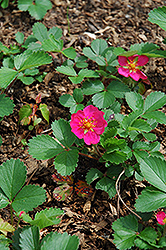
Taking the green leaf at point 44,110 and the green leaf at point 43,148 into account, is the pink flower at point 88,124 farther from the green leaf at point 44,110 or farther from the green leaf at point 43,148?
the green leaf at point 44,110

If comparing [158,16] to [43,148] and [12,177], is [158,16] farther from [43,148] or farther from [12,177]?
[12,177]

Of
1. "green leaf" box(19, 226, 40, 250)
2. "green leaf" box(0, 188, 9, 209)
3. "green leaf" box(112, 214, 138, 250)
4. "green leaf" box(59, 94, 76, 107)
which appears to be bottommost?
"green leaf" box(112, 214, 138, 250)

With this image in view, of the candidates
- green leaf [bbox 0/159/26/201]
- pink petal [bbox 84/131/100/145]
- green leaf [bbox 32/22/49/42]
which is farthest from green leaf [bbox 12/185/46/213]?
green leaf [bbox 32/22/49/42]

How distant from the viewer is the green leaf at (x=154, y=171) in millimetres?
1530

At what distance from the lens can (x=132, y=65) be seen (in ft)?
7.13

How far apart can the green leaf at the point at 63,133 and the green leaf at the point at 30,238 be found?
59 centimetres

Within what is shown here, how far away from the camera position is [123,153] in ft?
5.41

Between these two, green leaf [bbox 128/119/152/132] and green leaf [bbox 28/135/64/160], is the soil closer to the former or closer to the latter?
green leaf [bbox 28/135/64/160]

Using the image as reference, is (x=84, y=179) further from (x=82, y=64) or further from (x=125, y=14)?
(x=125, y=14)

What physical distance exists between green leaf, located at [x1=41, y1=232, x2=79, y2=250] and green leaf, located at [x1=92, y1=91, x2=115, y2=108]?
102 centimetres

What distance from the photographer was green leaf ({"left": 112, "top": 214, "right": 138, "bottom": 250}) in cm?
146

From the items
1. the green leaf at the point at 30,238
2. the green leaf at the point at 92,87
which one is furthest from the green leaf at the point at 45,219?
the green leaf at the point at 92,87

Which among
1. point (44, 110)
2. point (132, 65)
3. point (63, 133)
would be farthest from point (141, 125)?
point (44, 110)

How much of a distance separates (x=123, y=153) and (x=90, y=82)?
2.49 ft
